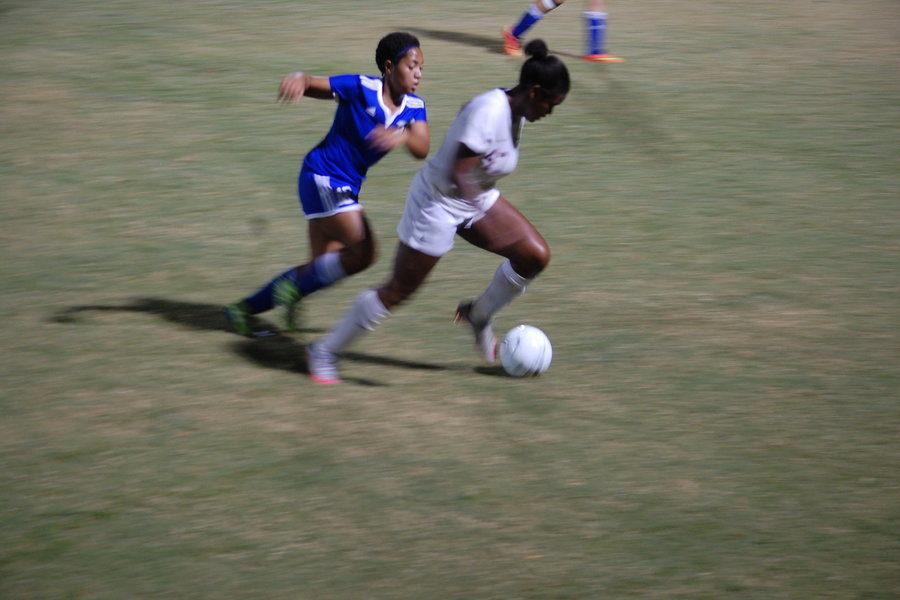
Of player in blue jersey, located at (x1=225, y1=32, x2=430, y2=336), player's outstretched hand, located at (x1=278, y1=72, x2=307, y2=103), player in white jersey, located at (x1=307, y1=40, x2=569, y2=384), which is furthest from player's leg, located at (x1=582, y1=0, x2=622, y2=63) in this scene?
player's outstretched hand, located at (x1=278, y1=72, x2=307, y2=103)

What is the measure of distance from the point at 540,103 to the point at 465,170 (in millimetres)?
495

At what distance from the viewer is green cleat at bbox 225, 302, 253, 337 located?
6.36 metres

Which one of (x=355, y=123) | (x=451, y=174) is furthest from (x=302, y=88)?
(x=451, y=174)

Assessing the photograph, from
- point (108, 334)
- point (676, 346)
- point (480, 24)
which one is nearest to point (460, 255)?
point (676, 346)

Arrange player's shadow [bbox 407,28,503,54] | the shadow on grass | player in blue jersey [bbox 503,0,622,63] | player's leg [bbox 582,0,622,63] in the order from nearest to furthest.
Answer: the shadow on grass, player's leg [bbox 582,0,622,63], player in blue jersey [bbox 503,0,622,63], player's shadow [bbox 407,28,503,54]

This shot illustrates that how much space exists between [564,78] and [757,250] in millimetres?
3178

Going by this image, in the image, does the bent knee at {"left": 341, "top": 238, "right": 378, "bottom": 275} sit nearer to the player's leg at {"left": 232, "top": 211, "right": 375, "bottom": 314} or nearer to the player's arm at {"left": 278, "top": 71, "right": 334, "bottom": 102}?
the player's leg at {"left": 232, "top": 211, "right": 375, "bottom": 314}

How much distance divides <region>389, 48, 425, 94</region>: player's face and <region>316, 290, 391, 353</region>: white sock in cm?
112

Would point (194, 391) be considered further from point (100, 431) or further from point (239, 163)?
point (239, 163)

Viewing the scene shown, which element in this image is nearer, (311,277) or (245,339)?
(311,277)

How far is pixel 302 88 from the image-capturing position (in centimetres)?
559

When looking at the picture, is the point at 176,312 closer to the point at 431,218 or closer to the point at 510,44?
the point at 431,218

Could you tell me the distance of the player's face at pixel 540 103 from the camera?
5.25 meters

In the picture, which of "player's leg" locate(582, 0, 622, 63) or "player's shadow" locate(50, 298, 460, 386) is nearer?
"player's shadow" locate(50, 298, 460, 386)
